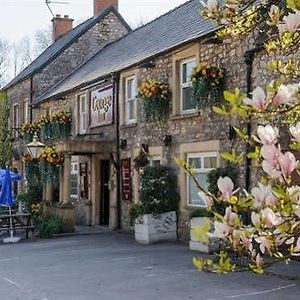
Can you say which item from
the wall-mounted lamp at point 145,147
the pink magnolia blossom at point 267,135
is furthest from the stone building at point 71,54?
the pink magnolia blossom at point 267,135

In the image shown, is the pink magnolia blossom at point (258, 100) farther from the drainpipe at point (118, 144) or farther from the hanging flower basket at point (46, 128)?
the hanging flower basket at point (46, 128)

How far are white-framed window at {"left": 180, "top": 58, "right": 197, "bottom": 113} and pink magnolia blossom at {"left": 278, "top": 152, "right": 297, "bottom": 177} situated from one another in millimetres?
12523

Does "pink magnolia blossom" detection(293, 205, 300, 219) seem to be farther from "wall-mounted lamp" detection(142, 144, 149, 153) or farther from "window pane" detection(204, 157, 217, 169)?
"wall-mounted lamp" detection(142, 144, 149, 153)

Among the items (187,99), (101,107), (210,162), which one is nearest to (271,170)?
(210,162)

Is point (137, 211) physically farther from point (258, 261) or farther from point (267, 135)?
point (267, 135)

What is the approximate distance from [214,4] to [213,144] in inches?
428

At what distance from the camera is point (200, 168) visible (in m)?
14.4

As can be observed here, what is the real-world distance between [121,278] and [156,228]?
4928 mm

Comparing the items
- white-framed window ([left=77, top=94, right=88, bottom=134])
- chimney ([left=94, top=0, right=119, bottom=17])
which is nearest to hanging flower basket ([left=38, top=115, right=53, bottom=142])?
white-framed window ([left=77, top=94, right=88, bottom=134])

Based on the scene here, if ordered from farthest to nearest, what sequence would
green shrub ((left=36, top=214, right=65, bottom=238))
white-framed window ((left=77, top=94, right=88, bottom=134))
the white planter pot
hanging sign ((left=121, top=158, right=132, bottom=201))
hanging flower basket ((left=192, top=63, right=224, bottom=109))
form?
white-framed window ((left=77, top=94, right=88, bottom=134)), hanging sign ((left=121, top=158, right=132, bottom=201)), green shrub ((left=36, top=214, right=65, bottom=238)), the white planter pot, hanging flower basket ((left=192, top=63, right=224, bottom=109))

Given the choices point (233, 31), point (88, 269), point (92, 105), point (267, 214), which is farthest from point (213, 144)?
point (267, 214)

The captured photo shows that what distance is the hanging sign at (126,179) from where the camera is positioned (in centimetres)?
1770

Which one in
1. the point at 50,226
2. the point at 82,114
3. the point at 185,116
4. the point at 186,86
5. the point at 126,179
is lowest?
the point at 50,226

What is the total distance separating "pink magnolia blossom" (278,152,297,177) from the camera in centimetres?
224
